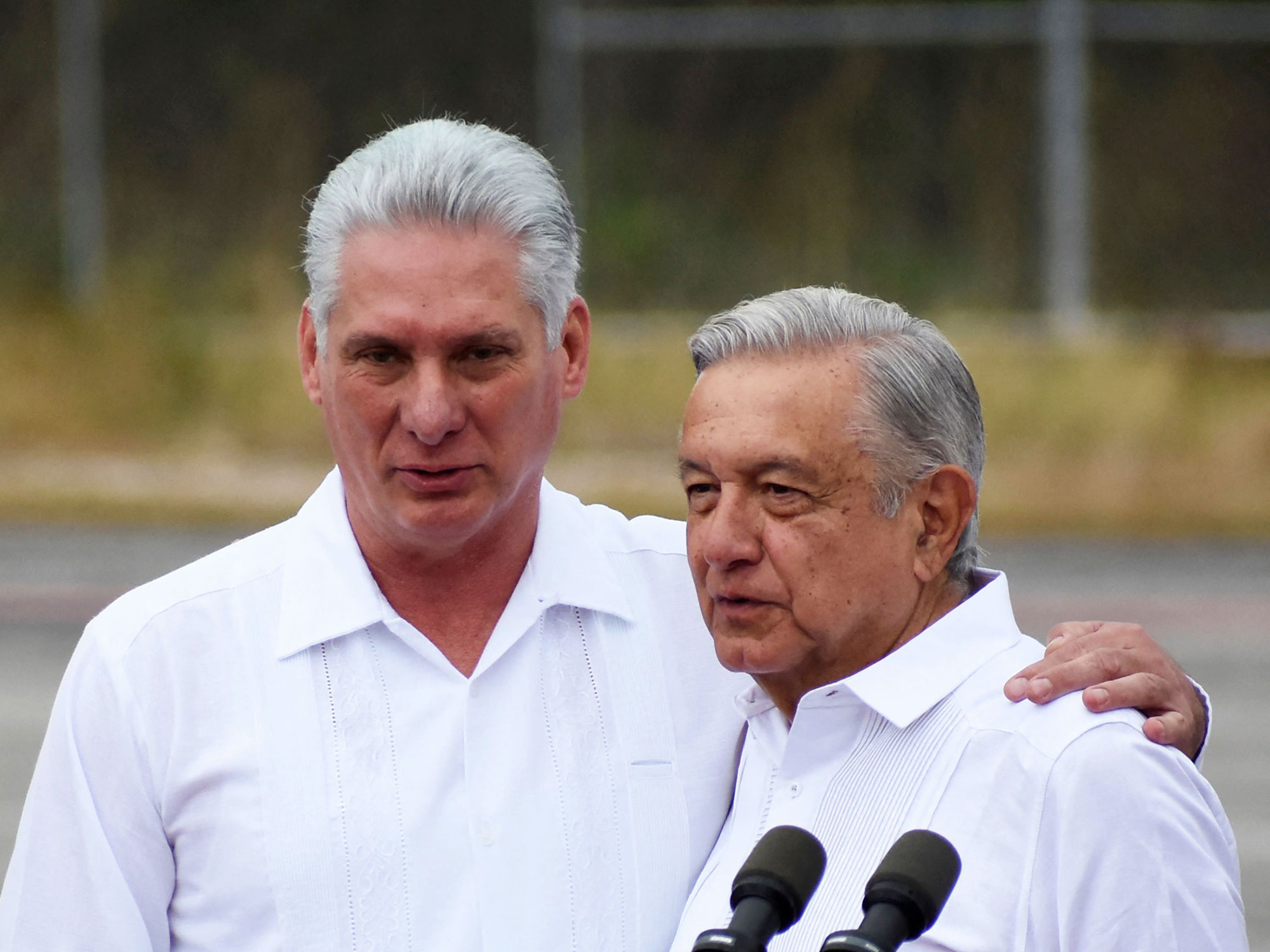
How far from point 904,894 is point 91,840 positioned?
111 cm

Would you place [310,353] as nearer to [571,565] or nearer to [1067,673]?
[571,565]

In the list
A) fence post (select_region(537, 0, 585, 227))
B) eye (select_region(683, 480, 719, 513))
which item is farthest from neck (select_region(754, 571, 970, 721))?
fence post (select_region(537, 0, 585, 227))

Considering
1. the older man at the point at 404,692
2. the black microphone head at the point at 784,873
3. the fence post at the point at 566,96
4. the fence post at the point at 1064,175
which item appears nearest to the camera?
the black microphone head at the point at 784,873

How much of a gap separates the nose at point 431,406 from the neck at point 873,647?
1.80 ft

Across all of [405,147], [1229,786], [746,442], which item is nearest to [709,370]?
[746,442]

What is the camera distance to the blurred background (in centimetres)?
1609

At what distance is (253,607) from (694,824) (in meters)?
0.68

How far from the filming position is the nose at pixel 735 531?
243 cm

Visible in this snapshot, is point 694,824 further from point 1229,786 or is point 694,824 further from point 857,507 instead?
point 1229,786

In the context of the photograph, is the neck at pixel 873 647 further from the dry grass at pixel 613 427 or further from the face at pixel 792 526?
the dry grass at pixel 613 427

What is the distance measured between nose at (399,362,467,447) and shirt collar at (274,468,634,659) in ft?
0.80

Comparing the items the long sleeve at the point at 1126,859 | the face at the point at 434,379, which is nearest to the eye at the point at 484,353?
the face at the point at 434,379

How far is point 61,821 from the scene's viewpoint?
92.5 inches

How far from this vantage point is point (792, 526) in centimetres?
242
